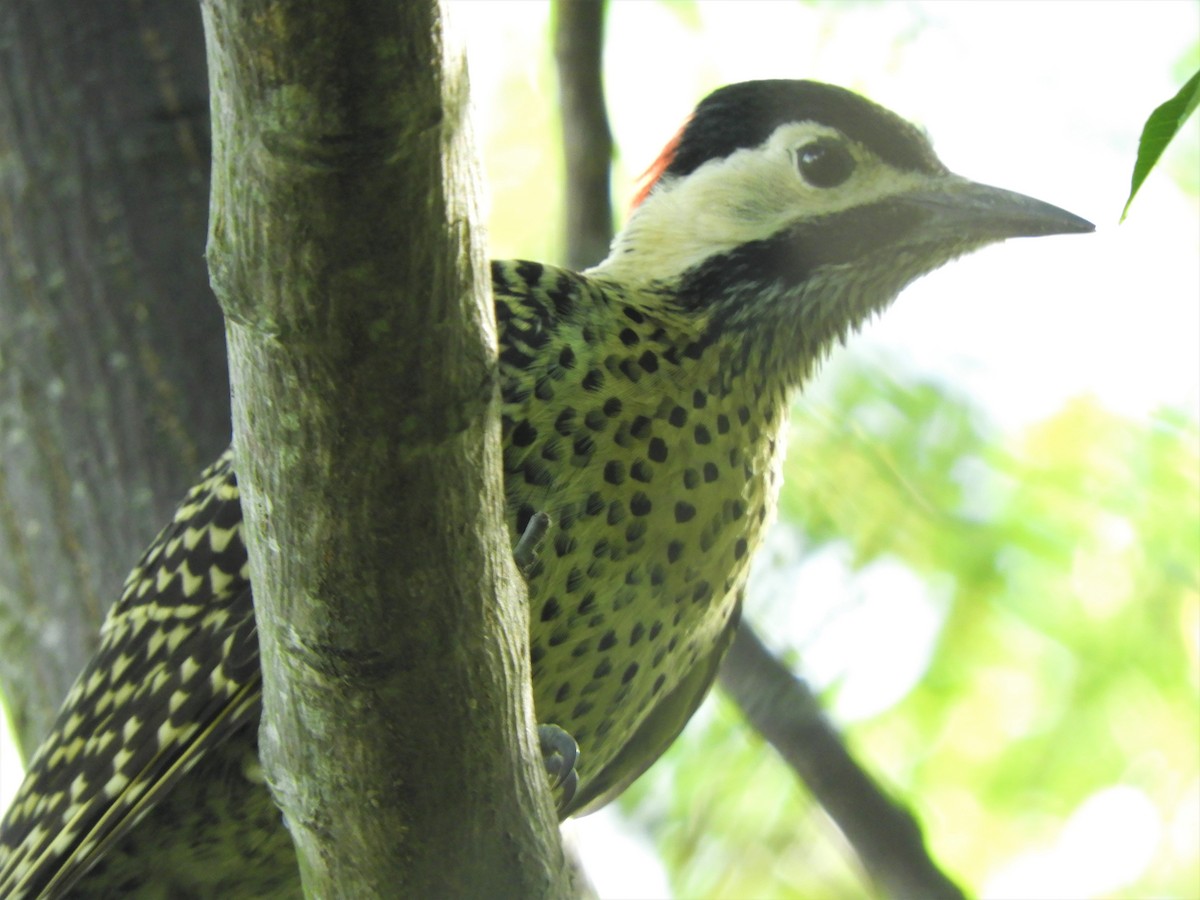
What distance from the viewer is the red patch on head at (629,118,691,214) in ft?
13.3

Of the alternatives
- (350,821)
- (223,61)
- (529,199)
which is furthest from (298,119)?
(529,199)

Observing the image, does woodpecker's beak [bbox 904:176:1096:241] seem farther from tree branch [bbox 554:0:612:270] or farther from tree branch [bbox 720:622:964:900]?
tree branch [bbox 720:622:964:900]

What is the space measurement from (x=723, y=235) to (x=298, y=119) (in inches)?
90.7

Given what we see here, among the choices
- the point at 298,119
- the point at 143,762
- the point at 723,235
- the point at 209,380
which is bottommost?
the point at 143,762

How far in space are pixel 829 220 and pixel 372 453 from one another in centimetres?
223

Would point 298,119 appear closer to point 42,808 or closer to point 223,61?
point 223,61

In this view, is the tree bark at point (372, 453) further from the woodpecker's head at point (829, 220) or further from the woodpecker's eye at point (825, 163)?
the woodpecker's eye at point (825, 163)

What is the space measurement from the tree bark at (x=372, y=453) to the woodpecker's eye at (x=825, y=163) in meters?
2.02

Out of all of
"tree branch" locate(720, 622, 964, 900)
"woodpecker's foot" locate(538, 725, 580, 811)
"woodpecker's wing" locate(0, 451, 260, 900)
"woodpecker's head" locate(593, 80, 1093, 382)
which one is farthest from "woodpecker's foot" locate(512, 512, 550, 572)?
"woodpecker's head" locate(593, 80, 1093, 382)

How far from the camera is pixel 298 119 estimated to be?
149cm

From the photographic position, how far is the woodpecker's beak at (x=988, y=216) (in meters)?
3.70

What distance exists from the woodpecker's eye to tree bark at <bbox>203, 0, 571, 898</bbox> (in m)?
2.02

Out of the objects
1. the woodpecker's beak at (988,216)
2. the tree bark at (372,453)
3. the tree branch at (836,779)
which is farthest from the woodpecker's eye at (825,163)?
the tree bark at (372,453)

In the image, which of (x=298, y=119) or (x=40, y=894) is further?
(x=40, y=894)
